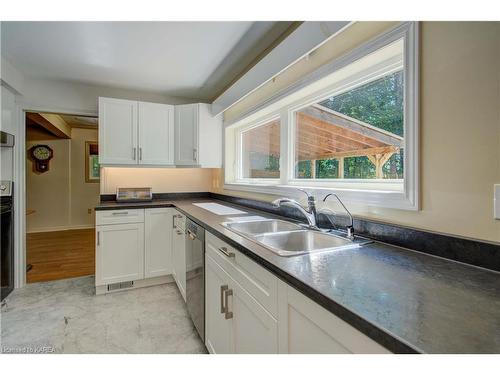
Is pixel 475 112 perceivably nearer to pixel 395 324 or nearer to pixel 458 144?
pixel 458 144

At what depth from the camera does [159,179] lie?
3.43 m

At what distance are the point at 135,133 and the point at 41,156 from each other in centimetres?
377

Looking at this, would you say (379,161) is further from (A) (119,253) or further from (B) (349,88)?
(A) (119,253)

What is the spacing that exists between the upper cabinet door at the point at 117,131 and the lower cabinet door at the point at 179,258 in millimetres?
1040

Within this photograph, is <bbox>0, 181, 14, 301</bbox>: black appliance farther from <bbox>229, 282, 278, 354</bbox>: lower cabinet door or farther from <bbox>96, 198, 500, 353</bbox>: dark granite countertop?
<bbox>96, 198, 500, 353</bbox>: dark granite countertop

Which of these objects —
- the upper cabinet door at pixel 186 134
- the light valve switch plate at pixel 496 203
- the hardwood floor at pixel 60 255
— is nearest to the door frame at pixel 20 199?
the hardwood floor at pixel 60 255

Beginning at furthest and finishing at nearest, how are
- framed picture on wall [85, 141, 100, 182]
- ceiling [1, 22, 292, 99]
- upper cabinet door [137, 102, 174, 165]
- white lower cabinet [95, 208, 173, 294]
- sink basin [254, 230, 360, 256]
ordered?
1. framed picture on wall [85, 141, 100, 182]
2. upper cabinet door [137, 102, 174, 165]
3. white lower cabinet [95, 208, 173, 294]
4. ceiling [1, 22, 292, 99]
5. sink basin [254, 230, 360, 256]

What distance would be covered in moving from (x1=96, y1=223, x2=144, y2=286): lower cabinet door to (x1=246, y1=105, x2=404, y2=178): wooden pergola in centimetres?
167

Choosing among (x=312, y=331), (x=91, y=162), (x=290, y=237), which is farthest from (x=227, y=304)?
(x=91, y=162)

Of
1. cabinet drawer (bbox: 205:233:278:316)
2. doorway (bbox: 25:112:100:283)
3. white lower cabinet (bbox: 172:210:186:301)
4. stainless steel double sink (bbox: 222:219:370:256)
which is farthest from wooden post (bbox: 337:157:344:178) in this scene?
doorway (bbox: 25:112:100:283)

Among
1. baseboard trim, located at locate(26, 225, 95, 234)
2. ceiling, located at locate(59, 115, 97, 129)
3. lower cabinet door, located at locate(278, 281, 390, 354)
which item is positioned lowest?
baseboard trim, located at locate(26, 225, 95, 234)

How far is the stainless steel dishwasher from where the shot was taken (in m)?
1.70

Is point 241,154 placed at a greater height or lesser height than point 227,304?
greater
